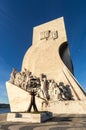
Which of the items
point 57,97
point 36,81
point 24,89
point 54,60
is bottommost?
point 57,97

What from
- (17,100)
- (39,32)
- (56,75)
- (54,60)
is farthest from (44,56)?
(17,100)

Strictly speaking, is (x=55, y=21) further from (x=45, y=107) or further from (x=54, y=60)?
(x=45, y=107)

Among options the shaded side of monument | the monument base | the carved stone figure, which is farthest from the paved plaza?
A: the carved stone figure

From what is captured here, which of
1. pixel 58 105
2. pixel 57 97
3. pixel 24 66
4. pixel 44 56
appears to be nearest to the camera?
pixel 58 105

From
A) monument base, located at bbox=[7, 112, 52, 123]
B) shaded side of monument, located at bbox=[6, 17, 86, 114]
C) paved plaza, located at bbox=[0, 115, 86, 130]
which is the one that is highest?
shaded side of monument, located at bbox=[6, 17, 86, 114]

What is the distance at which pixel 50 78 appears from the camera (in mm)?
14805

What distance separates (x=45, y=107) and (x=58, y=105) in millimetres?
1164

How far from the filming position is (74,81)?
41.9 ft

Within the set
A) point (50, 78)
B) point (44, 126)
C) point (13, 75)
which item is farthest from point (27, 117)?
point (13, 75)

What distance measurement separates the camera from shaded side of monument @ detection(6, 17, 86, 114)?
1107 cm

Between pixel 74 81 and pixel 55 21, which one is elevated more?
pixel 55 21

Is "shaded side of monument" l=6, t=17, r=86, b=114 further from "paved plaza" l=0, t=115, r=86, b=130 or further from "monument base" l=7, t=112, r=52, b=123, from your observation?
"paved plaza" l=0, t=115, r=86, b=130

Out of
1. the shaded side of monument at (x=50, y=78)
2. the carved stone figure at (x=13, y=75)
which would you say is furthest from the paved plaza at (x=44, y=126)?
the carved stone figure at (x=13, y=75)

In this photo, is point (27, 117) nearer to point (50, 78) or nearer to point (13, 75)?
point (50, 78)
